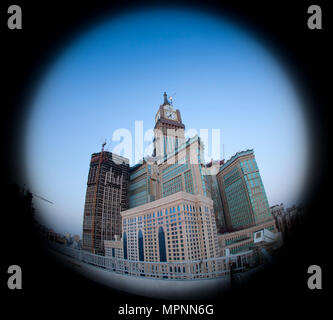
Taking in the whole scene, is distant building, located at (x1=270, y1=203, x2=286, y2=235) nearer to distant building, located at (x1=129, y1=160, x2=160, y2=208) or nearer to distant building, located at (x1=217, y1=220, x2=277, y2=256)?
distant building, located at (x1=217, y1=220, x2=277, y2=256)

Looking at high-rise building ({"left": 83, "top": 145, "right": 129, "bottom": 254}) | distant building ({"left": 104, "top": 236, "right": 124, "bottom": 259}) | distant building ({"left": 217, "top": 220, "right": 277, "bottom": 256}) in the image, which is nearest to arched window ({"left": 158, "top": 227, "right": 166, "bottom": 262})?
distant building ({"left": 104, "top": 236, "right": 124, "bottom": 259})

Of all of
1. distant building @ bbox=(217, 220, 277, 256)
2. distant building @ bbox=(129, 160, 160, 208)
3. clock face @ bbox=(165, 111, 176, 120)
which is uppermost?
clock face @ bbox=(165, 111, 176, 120)

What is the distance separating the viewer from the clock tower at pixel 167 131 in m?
48.4

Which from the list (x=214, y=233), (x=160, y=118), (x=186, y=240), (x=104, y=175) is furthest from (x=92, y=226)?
(x=160, y=118)

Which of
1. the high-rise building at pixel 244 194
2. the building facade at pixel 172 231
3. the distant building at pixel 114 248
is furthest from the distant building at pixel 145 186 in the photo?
the high-rise building at pixel 244 194

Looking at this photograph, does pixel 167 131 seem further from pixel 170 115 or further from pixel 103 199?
pixel 103 199

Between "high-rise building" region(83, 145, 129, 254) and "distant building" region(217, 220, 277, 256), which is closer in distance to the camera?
"distant building" region(217, 220, 277, 256)

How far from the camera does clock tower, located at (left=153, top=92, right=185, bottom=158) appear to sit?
159 ft

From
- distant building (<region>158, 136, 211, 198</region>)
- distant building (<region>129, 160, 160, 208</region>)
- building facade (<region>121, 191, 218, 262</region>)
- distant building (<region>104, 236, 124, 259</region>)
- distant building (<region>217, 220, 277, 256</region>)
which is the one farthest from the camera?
distant building (<region>129, 160, 160, 208</region>)

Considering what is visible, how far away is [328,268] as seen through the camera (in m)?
4.20

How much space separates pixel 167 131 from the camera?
1999 inches

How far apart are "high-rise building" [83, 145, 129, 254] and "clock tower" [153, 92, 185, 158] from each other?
14.2 m

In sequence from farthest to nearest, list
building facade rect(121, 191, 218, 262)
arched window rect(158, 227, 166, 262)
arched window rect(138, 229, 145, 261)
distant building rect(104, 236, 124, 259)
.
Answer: distant building rect(104, 236, 124, 259), arched window rect(138, 229, 145, 261), arched window rect(158, 227, 166, 262), building facade rect(121, 191, 218, 262)

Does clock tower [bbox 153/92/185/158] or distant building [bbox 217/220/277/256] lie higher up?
clock tower [bbox 153/92/185/158]
